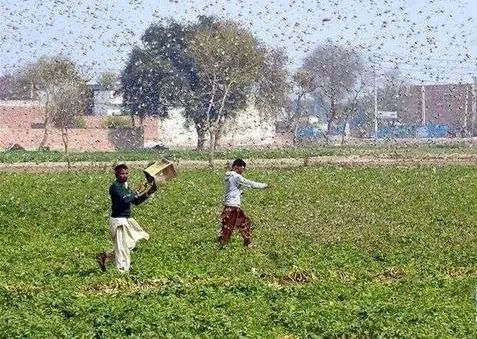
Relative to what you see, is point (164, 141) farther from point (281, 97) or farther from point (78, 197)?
point (78, 197)

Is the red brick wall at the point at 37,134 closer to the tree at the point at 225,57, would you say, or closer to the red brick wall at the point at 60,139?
the red brick wall at the point at 60,139

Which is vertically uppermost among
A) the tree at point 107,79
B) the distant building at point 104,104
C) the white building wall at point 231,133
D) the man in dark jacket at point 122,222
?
the tree at point 107,79

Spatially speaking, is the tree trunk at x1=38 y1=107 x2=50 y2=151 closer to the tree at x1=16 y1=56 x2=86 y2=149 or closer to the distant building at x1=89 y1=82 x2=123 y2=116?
the tree at x1=16 y1=56 x2=86 y2=149

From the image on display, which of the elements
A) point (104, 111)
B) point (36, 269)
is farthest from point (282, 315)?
point (104, 111)

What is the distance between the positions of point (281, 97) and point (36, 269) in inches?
2628

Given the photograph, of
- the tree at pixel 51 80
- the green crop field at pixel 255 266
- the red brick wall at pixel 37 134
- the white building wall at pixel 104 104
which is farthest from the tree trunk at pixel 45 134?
the green crop field at pixel 255 266

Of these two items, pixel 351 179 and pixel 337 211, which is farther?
pixel 351 179

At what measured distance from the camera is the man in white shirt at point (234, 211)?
20.9 metres

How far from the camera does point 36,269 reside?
730 inches

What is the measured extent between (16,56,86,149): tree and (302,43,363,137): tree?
27770mm

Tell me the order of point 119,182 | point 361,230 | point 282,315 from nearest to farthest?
1. point 282,315
2. point 119,182
3. point 361,230

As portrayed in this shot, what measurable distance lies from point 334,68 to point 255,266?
3697 inches

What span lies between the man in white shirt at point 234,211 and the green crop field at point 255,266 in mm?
438

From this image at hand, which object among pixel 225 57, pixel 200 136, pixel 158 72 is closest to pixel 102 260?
pixel 225 57
